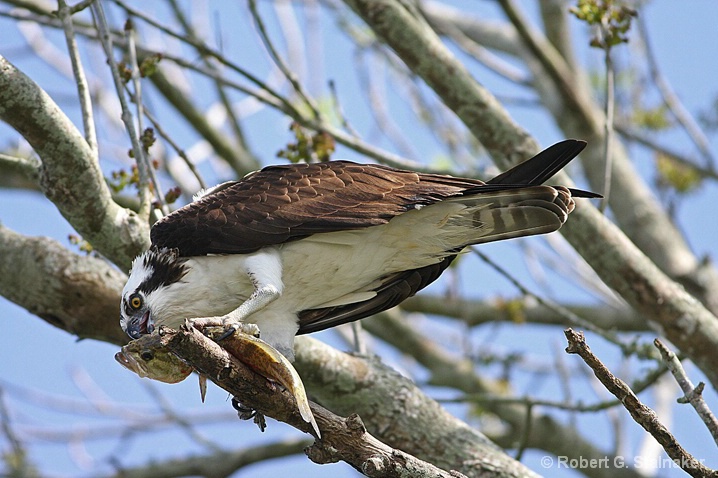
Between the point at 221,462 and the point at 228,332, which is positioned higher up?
the point at 221,462

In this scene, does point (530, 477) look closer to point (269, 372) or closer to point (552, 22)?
point (269, 372)

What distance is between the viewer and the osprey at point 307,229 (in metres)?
4.83

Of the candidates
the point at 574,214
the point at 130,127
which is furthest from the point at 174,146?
the point at 574,214

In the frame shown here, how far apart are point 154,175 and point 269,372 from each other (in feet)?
6.79

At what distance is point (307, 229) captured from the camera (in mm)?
4809

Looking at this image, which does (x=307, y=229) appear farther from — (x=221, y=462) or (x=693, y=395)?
(x=221, y=462)

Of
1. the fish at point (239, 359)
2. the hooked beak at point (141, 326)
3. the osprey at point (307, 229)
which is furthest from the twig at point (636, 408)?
the hooked beak at point (141, 326)

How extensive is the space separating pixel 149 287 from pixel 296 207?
3.06 ft

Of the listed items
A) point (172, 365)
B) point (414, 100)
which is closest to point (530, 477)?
point (172, 365)

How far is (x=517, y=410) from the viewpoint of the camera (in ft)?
26.6

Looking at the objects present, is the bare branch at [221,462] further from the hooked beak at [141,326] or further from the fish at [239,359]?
the fish at [239,359]

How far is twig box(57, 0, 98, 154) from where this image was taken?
17.5 ft

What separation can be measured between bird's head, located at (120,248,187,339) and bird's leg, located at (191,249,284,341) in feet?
1.41

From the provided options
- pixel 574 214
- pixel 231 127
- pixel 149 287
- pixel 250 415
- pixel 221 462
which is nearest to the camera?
pixel 250 415
